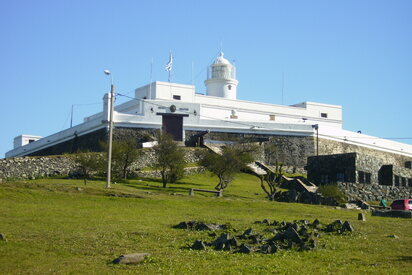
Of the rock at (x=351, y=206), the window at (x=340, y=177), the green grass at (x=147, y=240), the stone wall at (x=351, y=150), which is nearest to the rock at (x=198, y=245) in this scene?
the green grass at (x=147, y=240)

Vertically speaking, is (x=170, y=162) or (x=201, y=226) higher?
(x=170, y=162)

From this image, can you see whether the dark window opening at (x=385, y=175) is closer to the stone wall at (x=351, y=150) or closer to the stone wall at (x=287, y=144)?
the stone wall at (x=287, y=144)

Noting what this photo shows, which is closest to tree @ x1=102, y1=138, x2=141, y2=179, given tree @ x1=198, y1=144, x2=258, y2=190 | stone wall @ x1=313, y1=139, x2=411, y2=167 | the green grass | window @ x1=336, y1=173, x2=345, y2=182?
tree @ x1=198, y1=144, x2=258, y2=190

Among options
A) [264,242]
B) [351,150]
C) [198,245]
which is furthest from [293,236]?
[351,150]

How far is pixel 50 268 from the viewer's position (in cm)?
1282

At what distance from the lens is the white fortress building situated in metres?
54.3

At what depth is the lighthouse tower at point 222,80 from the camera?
218 feet

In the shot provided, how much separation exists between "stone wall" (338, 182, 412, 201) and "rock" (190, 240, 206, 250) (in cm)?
2491

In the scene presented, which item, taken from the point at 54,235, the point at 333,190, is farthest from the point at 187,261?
the point at 333,190

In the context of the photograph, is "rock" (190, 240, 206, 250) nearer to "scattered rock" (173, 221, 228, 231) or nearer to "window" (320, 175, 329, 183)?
"scattered rock" (173, 221, 228, 231)

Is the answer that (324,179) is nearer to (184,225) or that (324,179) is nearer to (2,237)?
(184,225)

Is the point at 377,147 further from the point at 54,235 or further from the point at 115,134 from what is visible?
the point at 54,235

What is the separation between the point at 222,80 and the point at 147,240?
51157 mm

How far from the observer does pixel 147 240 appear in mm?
15922
